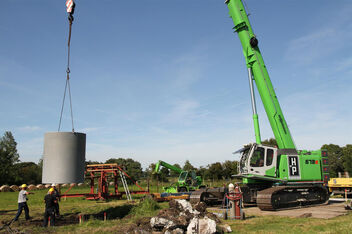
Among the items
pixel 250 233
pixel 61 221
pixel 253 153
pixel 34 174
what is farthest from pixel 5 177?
pixel 250 233

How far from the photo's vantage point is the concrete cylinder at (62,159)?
10008mm

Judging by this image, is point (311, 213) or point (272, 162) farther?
point (272, 162)

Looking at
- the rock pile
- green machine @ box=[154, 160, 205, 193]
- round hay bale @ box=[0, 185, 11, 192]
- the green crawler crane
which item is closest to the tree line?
round hay bale @ box=[0, 185, 11, 192]

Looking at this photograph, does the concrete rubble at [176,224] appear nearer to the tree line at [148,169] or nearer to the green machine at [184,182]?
the green machine at [184,182]

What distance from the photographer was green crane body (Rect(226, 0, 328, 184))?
13.9 m

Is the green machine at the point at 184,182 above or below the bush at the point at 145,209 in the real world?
above

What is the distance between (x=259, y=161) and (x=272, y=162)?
0.65 metres

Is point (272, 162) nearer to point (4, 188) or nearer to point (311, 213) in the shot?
point (311, 213)

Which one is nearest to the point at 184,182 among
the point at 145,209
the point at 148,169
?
the point at 145,209

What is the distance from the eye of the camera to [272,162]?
14.0 meters

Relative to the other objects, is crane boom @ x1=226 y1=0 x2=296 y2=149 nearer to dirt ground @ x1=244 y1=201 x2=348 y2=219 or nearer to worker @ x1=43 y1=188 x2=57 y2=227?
dirt ground @ x1=244 y1=201 x2=348 y2=219

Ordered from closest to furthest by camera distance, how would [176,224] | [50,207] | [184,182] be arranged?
1. [176,224]
2. [50,207]
3. [184,182]

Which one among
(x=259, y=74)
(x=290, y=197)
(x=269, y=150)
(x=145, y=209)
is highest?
(x=259, y=74)

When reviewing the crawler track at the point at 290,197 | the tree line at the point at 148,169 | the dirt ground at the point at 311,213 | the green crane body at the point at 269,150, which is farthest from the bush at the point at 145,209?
the tree line at the point at 148,169
